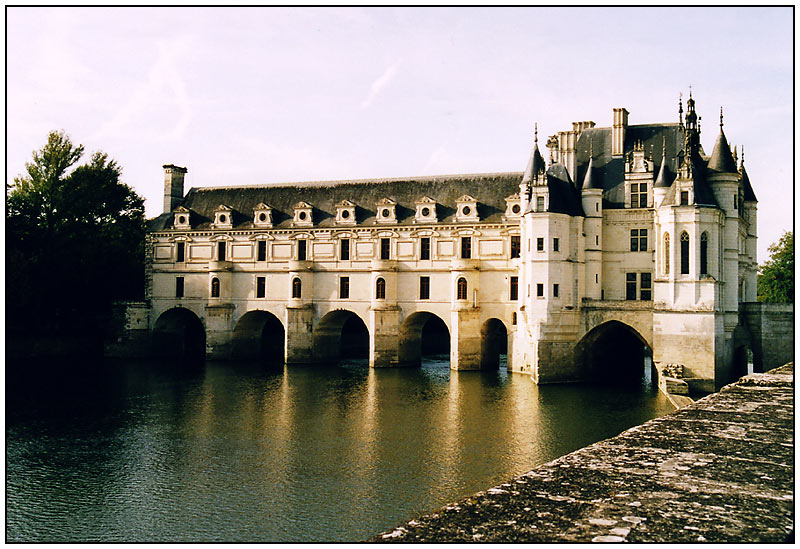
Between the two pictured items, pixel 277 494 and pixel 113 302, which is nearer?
pixel 277 494

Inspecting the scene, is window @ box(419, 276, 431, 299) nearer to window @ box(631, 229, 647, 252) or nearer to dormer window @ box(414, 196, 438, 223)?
dormer window @ box(414, 196, 438, 223)

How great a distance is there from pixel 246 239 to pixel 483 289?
17.6m

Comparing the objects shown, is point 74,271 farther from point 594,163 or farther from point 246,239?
point 594,163

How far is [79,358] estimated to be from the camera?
51.2 m

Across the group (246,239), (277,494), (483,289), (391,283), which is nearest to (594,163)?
(483,289)

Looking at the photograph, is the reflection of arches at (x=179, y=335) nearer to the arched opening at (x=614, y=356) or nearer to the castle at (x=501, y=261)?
the castle at (x=501, y=261)

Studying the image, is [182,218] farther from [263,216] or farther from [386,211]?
[386,211]

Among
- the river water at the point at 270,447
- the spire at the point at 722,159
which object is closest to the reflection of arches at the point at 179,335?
the river water at the point at 270,447

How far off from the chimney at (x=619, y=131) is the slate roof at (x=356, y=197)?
6.66 m

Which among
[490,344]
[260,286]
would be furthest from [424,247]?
[260,286]

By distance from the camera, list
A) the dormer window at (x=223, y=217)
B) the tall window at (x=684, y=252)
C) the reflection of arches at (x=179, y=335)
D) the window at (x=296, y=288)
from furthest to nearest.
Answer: the reflection of arches at (x=179, y=335)
the dormer window at (x=223, y=217)
the window at (x=296, y=288)
the tall window at (x=684, y=252)

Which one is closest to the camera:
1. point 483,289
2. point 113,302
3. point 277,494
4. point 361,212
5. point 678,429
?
point 678,429

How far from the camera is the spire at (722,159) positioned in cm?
3619

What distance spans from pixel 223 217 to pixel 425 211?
15.2 meters
